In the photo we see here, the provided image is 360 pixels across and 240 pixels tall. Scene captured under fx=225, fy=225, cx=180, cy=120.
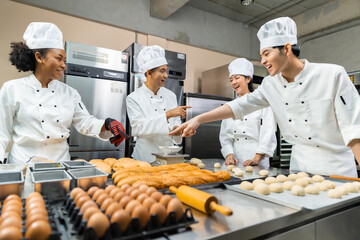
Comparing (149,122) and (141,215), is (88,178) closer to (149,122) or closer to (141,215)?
(141,215)

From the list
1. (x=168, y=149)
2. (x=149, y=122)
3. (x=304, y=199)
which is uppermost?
(x=149, y=122)

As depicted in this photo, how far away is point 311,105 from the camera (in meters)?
1.56

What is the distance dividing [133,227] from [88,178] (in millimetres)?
435

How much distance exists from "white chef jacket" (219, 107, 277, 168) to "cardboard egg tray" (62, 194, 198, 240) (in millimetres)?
1861

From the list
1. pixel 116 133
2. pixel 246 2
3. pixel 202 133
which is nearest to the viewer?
pixel 116 133

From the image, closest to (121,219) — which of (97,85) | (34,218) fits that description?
(34,218)

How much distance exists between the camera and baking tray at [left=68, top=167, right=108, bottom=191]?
965 millimetres

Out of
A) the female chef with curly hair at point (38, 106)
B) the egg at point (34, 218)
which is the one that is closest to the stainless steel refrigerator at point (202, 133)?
the female chef with curly hair at point (38, 106)

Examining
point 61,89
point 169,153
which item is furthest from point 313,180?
point 61,89

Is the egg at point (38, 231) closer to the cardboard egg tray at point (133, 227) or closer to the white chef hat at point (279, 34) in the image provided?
the cardboard egg tray at point (133, 227)

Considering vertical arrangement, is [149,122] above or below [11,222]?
above

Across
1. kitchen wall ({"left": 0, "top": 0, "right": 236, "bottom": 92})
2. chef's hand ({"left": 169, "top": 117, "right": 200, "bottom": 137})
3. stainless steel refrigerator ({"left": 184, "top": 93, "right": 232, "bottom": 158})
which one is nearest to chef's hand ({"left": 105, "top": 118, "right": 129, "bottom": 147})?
chef's hand ({"left": 169, "top": 117, "right": 200, "bottom": 137})

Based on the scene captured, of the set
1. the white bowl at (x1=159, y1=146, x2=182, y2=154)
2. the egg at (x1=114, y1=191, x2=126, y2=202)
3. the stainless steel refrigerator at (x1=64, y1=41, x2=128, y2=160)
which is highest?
the stainless steel refrigerator at (x1=64, y1=41, x2=128, y2=160)

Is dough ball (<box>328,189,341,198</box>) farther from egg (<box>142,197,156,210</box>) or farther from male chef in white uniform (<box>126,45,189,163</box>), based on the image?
male chef in white uniform (<box>126,45,189,163</box>)
